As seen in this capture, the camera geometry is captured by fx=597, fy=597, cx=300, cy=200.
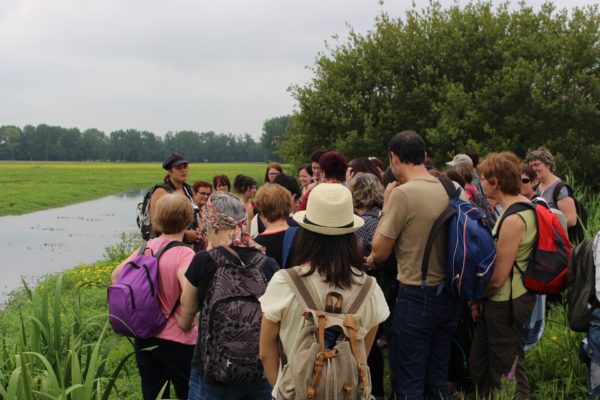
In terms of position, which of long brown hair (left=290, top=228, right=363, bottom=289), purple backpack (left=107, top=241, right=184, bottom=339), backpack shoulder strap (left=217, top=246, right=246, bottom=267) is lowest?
purple backpack (left=107, top=241, right=184, bottom=339)

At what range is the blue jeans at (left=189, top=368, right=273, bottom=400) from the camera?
326cm

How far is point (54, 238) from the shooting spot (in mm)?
20625

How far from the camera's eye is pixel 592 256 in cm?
352

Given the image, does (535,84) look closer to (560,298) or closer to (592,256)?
(560,298)

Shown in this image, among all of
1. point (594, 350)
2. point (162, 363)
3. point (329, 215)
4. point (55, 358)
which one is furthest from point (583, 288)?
point (55, 358)

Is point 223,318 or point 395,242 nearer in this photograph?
point 223,318

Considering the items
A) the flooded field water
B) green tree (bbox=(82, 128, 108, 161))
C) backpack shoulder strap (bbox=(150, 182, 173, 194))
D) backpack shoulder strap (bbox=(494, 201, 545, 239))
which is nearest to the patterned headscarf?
backpack shoulder strap (bbox=(494, 201, 545, 239))

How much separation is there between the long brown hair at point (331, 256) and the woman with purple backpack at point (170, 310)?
1293mm

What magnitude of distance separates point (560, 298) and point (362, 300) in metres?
3.93

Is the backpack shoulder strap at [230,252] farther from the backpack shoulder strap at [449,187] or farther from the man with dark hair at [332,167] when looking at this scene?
the man with dark hair at [332,167]

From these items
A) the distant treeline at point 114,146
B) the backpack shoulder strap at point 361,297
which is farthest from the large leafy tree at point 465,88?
the distant treeline at point 114,146

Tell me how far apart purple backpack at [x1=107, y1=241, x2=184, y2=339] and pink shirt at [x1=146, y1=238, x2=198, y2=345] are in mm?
37

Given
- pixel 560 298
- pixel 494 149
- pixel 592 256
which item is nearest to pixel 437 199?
pixel 592 256

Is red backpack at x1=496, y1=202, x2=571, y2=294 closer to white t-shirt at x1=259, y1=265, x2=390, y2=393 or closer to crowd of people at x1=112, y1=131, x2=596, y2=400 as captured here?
crowd of people at x1=112, y1=131, x2=596, y2=400
